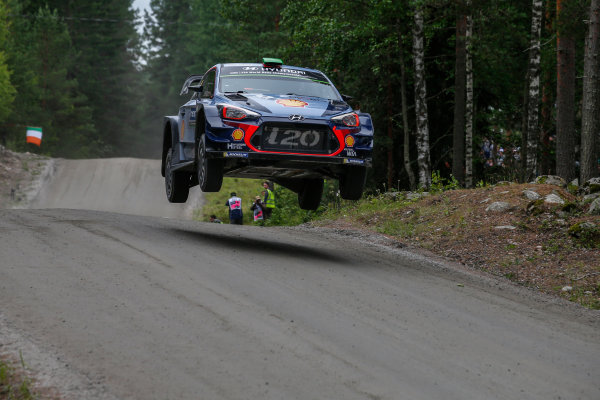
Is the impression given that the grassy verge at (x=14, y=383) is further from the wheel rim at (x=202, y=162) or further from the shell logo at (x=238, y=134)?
the wheel rim at (x=202, y=162)

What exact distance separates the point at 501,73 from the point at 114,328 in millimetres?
23097

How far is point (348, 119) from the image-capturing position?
408 inches

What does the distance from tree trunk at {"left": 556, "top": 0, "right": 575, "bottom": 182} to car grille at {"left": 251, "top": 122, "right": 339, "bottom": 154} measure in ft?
28.6

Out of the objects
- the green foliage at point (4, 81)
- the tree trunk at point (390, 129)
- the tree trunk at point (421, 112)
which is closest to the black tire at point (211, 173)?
the tree trunk at point (421, 112)

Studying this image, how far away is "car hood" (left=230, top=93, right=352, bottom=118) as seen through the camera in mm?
10117

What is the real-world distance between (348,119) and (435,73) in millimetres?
17806

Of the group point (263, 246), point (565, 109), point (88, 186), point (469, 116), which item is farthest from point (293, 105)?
point (88, 186)

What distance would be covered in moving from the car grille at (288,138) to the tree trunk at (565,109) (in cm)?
872

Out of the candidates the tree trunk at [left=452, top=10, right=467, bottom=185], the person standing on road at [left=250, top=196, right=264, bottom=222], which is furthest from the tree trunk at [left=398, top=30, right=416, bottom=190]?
the person standing on road at [left=250, top=196, right=264, bottom=222]

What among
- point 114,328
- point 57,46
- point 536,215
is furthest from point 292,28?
point 57,46

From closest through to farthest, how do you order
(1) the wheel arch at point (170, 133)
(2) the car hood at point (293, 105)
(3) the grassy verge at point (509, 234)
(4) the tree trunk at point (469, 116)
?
(2) the car hood at point (293, 105)
(3) the grassy verge at point (509, 234)
(1) the wheel arch at point (170, 133)
(4) the tree trunk at point (469, 116)

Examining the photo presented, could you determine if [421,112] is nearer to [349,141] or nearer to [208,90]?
[208,90]

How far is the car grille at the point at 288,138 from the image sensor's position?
9.99 metres

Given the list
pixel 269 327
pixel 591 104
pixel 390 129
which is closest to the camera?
pixel 269 327
